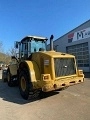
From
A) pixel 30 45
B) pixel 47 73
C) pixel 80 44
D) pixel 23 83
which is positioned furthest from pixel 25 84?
pixel 80 44

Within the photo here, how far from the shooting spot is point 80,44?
906 inches

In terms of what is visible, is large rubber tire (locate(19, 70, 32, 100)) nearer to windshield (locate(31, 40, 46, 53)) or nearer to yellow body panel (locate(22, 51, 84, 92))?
yellow body panel (locate(22, 51, 84, 92))

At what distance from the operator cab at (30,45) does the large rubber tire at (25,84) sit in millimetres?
1474

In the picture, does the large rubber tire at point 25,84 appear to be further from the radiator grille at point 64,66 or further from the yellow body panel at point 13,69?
the yellow body panel at point 13,69

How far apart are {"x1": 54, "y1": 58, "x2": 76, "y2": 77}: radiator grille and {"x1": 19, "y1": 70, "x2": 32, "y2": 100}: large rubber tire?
1.34 metres

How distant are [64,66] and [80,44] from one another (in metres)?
14.9

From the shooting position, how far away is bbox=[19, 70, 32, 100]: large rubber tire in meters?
8.50

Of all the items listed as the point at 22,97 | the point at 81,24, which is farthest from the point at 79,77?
the point at 81,24

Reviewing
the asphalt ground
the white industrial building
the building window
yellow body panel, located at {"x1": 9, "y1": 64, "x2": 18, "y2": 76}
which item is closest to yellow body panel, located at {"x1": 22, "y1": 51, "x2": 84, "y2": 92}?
the asphalt ground

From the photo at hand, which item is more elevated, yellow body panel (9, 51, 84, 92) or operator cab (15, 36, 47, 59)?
operator cab (15, 36, 47, 59)

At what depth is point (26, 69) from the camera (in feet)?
29.2

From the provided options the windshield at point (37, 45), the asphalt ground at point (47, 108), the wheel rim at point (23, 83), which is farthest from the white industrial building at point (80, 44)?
the asphalt ground at point (47, 108)

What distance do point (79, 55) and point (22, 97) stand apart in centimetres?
1556

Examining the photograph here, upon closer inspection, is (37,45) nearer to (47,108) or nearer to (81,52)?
(47,108)
